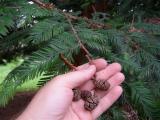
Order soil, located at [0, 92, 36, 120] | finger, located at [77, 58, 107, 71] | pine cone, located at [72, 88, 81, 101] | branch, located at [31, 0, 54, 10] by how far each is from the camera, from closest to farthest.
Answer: finger, located at [77, 58, 107, 71] → pine cone, located at [72, 88, 81, 101] → branch, located at [31, 0, 54, 10] → soil, located at [0, 92, 36, 120]

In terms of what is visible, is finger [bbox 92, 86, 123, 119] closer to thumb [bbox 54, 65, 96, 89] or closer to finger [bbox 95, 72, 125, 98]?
finger [bbox 95, 72, 125, 98]

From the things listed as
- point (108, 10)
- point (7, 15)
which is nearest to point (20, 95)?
point (108, 10)

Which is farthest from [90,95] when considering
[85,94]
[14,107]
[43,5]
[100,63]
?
[14,107]

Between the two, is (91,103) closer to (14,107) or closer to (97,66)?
(97,66)

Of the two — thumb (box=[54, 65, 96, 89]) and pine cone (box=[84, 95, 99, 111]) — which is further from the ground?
thumb (box=[54, 65, 96, 89])

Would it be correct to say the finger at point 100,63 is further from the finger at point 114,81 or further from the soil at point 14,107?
the soil at point 14,107

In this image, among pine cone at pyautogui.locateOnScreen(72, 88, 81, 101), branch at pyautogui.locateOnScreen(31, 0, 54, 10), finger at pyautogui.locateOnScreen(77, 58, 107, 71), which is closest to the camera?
finger at pyautogui.locateOnScreen(77, 58, 107, 71)

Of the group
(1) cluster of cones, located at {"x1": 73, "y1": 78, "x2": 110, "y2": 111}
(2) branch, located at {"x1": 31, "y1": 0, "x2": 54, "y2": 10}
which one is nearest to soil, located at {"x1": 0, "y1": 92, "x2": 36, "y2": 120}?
(2) branch, located at {"x1": 31, "y1": 0, "x2": 54, "y2": 10}
